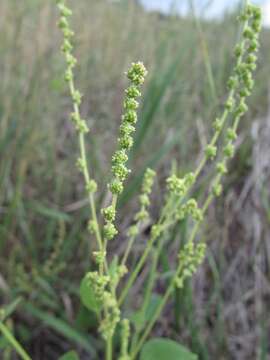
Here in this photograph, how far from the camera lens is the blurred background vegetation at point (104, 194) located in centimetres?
165

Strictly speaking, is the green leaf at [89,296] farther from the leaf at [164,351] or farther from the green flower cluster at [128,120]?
the green flower cluster at [128,120]

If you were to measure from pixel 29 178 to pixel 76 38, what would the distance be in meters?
0.92

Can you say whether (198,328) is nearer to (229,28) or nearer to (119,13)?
(229,28)

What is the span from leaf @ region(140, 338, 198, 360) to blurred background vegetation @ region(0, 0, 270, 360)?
0.51 metres

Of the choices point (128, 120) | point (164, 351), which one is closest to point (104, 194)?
point (164, 351)

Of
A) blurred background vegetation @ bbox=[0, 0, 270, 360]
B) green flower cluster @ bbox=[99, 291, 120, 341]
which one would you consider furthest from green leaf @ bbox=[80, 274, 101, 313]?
blurred background vegetation @ bbox=[0, 0, 270, 360]

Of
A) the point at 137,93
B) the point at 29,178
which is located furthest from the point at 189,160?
the point at 137,93

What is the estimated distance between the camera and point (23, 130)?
2062mm

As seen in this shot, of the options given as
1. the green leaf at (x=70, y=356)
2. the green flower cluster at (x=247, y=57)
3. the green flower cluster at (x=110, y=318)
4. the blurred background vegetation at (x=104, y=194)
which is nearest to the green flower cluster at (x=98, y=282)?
the green flower cluster at (x=110, y=318)

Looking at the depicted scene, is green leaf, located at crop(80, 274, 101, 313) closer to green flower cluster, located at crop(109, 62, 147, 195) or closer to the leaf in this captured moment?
the leaf

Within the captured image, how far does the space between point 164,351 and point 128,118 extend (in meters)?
0.54

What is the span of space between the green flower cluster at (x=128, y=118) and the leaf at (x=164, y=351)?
42cm

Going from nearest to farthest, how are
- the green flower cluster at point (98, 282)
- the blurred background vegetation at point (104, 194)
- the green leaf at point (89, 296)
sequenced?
the green flower cluster at point (98, 282), the green leaf at point (89, 296), the blurred background vegetation at point (104, 194)

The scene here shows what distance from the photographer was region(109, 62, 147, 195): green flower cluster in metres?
0.60
